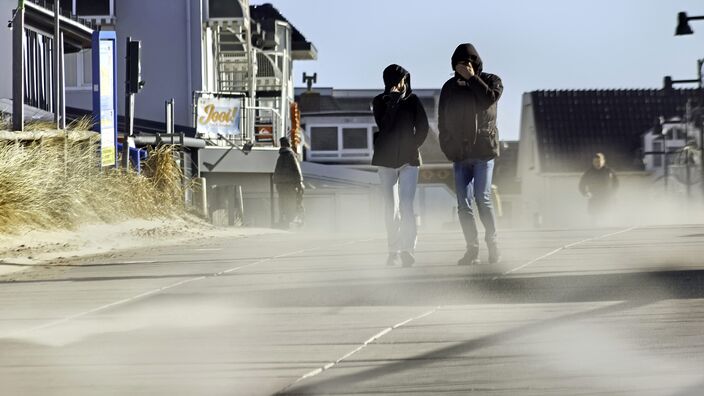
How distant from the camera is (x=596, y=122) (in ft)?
244

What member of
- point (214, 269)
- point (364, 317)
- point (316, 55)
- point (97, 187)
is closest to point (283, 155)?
point (97, 187)

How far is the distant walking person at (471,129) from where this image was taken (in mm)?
12797

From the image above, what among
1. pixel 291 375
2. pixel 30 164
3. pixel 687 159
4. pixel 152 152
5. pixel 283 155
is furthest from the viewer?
pixel 687 159

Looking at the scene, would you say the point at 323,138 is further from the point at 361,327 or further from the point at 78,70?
the point at 361,327

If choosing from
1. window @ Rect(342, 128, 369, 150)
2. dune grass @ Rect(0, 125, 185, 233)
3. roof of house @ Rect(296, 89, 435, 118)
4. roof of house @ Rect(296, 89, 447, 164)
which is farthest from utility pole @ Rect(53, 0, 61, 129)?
roof of house @ Rect(296, 89, 435, 118)

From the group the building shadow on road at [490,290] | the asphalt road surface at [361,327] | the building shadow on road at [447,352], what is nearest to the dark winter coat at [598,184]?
the asphalt road surface at [361,327]

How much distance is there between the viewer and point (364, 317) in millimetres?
9195

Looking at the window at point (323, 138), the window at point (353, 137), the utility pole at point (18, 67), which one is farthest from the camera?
the window at point (353, 137)

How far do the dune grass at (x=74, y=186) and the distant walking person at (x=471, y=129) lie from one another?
6.43 m

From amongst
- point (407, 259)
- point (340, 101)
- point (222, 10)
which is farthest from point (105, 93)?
point (340, 101)

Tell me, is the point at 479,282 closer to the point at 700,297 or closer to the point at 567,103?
the point at 700,297

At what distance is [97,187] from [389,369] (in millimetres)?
14940

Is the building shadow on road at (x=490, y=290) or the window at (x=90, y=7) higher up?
the window at (x=90, y=7)

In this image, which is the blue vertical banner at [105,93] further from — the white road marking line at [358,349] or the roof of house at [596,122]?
the roof of house at [596,122]
